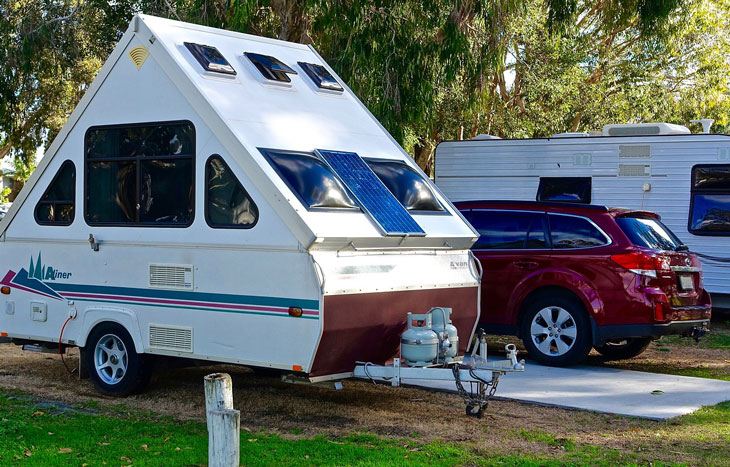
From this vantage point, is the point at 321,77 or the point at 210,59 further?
the point at 321,77

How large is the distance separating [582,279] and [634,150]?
496 cm

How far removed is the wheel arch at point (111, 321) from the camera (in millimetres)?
8328

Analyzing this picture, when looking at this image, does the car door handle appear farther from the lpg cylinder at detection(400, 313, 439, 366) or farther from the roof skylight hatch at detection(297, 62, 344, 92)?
the lpg cylinder at detection(400, 313, 439, 366)

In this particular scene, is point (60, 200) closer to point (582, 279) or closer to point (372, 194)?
point (372, 194)

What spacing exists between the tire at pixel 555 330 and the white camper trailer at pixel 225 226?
2.02 meters

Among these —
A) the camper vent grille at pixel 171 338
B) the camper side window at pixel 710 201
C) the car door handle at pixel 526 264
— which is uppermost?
the camper side window at pixel 710 201

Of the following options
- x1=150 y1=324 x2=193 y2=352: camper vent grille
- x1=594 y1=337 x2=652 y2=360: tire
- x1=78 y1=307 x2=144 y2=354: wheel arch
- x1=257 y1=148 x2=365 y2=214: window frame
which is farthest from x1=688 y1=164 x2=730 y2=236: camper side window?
x1=78 y1=307 x2=144 y2=354: wheel arch

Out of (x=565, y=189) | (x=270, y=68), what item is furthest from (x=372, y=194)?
(x=565, y=189)

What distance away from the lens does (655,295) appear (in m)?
10.0

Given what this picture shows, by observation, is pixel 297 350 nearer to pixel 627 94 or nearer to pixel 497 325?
pixel 497 325

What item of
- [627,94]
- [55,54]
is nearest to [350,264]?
[55,54]

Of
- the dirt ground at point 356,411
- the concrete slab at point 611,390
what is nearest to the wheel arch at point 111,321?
the dirt ground at point 356,411

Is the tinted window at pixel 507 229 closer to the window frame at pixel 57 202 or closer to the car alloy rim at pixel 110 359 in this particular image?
the car alloy rim at pixel 110 359

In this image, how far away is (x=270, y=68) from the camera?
28.6 feet
